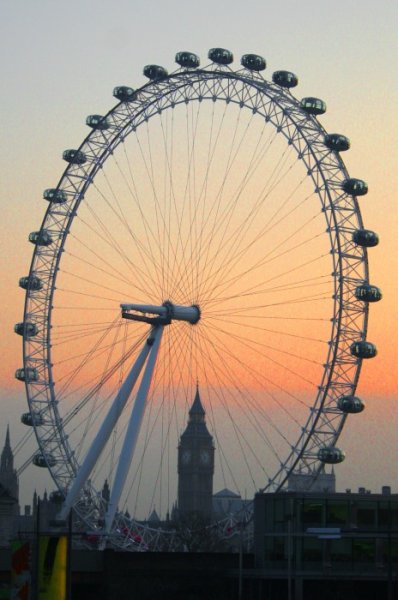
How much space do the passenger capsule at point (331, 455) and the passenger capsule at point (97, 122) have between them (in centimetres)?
2031

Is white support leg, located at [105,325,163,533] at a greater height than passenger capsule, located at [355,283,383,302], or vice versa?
passenger capsule, located at [355,283,383,302]

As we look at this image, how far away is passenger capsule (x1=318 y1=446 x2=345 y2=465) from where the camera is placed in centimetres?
6550

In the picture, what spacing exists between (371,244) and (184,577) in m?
16.9

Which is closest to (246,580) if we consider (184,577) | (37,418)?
(184,577)

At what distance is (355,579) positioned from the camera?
212 feet

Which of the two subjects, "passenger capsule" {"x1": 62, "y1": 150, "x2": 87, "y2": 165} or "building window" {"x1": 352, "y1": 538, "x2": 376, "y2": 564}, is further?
"passenger capsule" {"x1": 62, "y1": 150, "x2": 87, "y2": 165}

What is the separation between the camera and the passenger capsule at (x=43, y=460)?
74.9m

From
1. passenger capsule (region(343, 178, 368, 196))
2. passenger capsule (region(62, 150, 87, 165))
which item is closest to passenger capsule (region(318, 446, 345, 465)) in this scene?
passenger capsule (region(343, 178, 368, 196))

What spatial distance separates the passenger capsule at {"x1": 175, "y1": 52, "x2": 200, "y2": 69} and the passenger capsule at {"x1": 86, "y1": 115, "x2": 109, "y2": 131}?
4.95 meters

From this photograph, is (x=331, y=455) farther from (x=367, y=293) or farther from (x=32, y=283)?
(x=32, y=283)

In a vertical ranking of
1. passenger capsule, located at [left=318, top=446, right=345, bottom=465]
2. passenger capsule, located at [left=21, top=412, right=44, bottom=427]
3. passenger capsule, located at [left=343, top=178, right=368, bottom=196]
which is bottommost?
passenger capsule, located at [left=318, top=446, right=345, bottom=465]

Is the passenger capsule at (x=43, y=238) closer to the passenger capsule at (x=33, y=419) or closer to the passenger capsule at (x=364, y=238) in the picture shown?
the passenger capsule at (x=33, y=419)

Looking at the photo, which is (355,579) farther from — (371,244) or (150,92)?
(150,92)

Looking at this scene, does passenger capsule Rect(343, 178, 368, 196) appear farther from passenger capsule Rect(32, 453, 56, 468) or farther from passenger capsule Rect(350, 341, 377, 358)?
passenger capsule Rect(32, 453, 56, 468)
